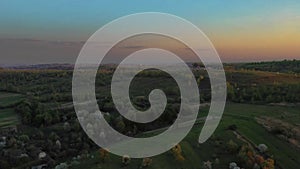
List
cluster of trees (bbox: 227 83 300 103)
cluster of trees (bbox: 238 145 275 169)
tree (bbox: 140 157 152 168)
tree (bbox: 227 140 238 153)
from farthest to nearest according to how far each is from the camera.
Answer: cluster of trees (bbox: 227 83 300 103)
tree (bbox: 227 140 238 153)
cluster of trees (bbox: 238 145 275 169)
tree (bbox: 140 157 152 168)

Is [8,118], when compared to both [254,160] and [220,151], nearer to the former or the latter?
[220,151]

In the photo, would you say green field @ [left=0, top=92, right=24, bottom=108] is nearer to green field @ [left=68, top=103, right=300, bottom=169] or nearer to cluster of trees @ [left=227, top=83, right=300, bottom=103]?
cluster of trees @ [left=227, top=83, right=300, bottom=103]

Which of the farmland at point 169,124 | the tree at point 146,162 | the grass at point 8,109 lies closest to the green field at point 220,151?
the farmland at point 169,124

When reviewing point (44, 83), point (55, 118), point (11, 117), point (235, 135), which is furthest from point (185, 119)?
point (44, 83)

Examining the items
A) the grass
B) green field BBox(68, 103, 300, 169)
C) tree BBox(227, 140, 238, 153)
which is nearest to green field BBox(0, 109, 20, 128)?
the grass

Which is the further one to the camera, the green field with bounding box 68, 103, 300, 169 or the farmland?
the farmland

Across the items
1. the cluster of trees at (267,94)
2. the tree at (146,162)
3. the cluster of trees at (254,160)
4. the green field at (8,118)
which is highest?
the cluster of trees at (267,94)

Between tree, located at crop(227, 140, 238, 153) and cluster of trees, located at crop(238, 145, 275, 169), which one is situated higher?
tree, located at crop(227, 140, 238, 153)

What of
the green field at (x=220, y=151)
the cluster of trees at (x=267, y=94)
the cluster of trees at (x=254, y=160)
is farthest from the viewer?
the cluster of trees at (x=267, y=94)

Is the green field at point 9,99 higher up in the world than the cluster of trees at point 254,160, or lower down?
higher up

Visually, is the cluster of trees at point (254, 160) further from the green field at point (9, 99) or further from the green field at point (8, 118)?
the green field at point (9, 99)

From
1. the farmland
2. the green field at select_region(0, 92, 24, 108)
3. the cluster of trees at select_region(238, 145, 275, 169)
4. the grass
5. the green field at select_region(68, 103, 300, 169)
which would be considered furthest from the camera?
the green field at select_region(0, 92, 24, 108)
